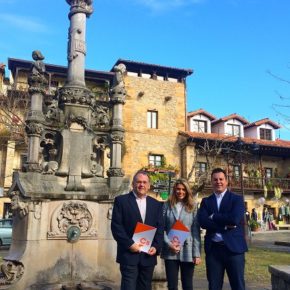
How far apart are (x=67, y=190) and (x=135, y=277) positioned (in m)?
3.23

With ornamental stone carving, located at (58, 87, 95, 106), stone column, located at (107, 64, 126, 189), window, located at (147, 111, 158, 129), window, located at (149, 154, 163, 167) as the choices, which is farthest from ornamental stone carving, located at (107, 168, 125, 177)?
window, located at (147, 111, 158, 129)

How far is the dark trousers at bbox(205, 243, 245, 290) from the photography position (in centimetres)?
443

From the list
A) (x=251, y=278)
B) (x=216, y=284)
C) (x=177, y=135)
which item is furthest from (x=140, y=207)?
(x=177, y=135)

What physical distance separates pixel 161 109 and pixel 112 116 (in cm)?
2805

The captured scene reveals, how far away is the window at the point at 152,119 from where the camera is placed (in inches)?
1388

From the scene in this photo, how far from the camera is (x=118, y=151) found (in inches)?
305

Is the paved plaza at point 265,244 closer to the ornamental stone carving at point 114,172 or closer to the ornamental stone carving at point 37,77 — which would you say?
the ornamental stone carving at point 114,172

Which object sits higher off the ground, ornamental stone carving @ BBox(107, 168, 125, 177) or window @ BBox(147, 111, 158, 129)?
window @ BBox(147, 111, 158, 129)

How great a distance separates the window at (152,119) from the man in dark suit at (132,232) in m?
30.6

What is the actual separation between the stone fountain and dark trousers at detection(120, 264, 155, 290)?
2.23m

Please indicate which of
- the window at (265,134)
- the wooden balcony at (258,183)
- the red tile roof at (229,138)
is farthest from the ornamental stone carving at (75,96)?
the window at (265,134)

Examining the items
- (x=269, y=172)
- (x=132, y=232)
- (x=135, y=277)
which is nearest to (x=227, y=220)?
(x=132, y=232)

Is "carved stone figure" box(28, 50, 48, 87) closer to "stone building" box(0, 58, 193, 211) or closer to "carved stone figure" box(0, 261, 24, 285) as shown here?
"carved stone figure" box(0, 261, 24, 285)

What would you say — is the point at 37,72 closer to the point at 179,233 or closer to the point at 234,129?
the point at 179,233
